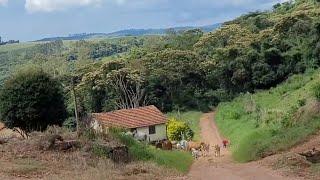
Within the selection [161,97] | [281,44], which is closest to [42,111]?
[161,97]

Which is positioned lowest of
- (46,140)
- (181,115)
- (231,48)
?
(181,115)

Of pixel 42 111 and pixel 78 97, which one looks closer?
pixel 42 111

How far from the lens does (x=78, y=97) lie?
6812cm

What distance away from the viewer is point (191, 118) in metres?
60.5

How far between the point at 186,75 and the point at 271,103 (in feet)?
66.3

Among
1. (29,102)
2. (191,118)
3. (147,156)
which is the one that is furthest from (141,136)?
(147,156)

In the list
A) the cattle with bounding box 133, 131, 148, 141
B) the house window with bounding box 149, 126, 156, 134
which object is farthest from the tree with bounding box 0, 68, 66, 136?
the house window with bounding box 149, 126, 156, 134

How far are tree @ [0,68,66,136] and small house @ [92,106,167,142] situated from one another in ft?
15.0

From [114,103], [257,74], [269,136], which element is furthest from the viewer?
[114,103]

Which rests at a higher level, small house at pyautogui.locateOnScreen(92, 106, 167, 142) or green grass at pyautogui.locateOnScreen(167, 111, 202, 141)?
small house at pyautogui.locateOnScreen(92, 106, 167, 142)

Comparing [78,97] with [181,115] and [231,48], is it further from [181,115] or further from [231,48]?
[231,48]

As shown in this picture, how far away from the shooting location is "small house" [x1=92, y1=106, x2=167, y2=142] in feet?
162

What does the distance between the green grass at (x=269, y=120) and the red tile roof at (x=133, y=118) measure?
6.33 m

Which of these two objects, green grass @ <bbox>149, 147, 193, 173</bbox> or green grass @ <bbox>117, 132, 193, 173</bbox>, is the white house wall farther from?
green grass @ <bbox>117, 132, 193, 173</bbox>
